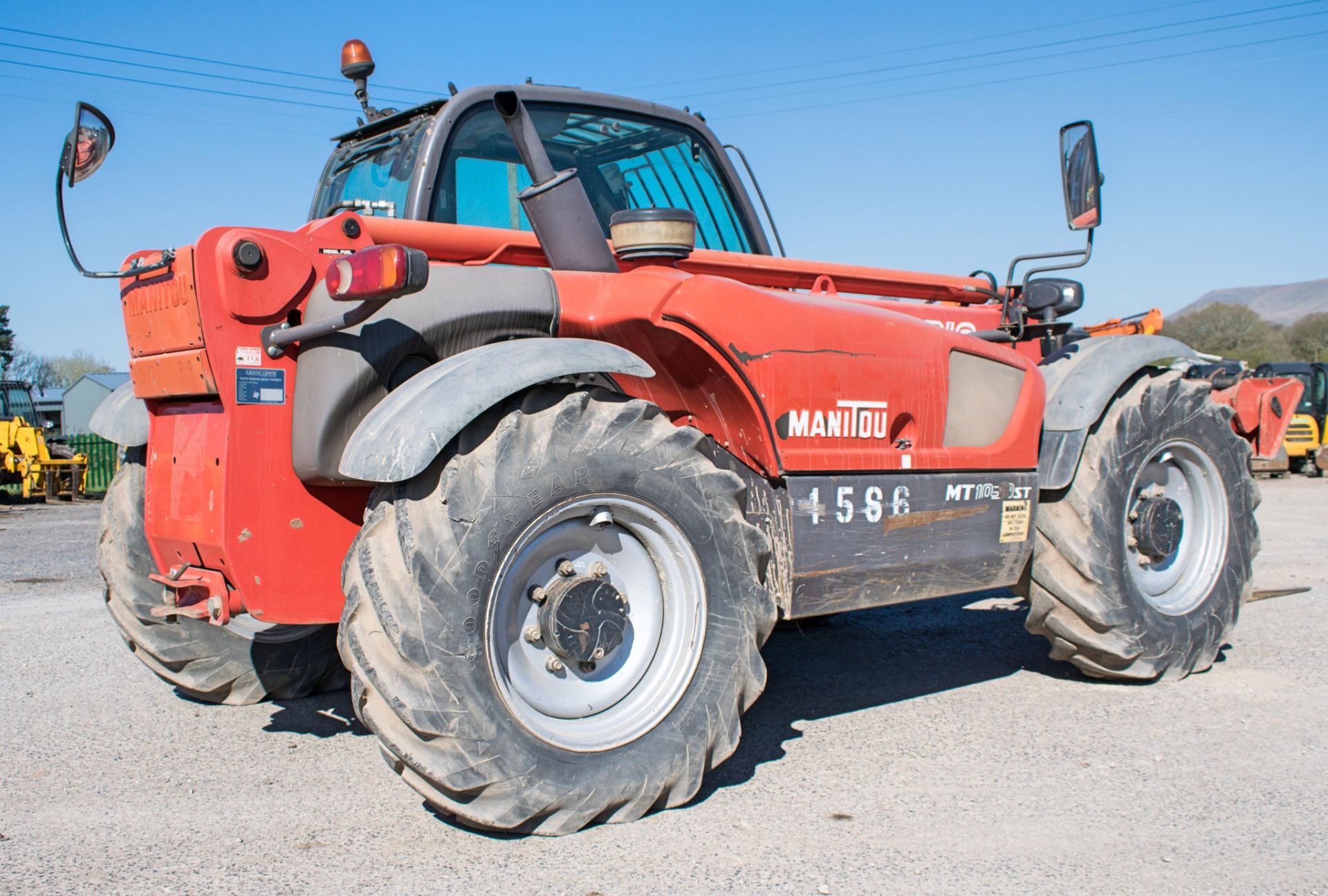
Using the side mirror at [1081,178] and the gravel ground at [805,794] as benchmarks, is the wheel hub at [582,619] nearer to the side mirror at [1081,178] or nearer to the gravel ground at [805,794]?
the gravel ground at [805,794]

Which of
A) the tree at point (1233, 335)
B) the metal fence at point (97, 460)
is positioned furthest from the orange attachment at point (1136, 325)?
the tree at point (1233, 335)

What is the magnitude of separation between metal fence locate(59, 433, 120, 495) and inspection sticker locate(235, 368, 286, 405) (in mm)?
20635

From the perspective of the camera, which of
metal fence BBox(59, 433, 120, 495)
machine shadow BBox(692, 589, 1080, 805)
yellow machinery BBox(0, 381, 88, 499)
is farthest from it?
metal fence BBox(59, 433, 120, 495)

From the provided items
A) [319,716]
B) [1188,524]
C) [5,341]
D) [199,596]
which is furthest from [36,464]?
[5,341]

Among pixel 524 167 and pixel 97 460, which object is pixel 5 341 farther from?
pixel 524 167

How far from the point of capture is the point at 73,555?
10555 mm

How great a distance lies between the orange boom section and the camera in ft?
10.7

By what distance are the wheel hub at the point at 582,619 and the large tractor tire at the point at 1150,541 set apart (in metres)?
2.27

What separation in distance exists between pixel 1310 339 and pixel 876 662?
2468 inches

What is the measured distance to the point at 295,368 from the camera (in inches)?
130

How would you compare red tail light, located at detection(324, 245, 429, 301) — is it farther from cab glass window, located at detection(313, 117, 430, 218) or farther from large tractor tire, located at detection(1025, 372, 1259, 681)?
large tractor tire, located at detection(1025, 372, 1259, 681)

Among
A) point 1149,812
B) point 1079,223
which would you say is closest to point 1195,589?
point 1079,223

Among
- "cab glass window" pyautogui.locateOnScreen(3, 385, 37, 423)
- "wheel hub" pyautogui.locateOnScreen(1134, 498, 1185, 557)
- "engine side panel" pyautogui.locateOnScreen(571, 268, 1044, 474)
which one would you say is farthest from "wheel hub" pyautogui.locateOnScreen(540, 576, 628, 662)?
"cab glass window" pyautogui.locateOnScreen(3, 385, 37, 423)

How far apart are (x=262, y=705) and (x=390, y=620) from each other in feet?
6.90
